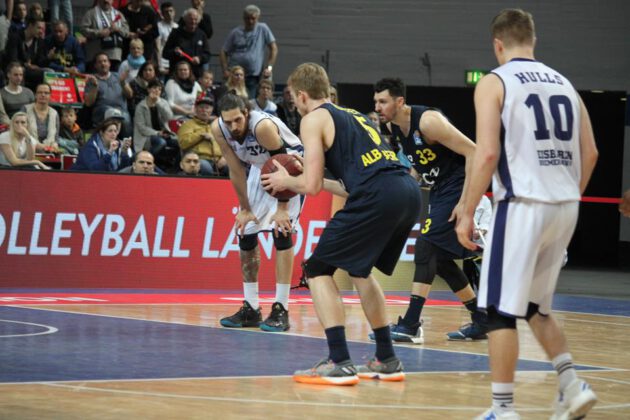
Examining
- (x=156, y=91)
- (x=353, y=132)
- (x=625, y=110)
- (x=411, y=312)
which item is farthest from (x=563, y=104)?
(x=625, y=110)

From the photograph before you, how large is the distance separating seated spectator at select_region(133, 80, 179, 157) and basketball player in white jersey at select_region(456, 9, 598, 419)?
9.97m

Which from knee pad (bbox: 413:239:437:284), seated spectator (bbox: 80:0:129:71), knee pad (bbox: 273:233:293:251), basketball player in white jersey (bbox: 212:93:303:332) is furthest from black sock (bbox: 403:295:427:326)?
seated spectator (bbox: 80:0:129:71)

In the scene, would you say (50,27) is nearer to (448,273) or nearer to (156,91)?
(156,91)

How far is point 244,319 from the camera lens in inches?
364

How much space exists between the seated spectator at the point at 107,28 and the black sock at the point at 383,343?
451 inches

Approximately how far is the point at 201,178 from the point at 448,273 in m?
4.70

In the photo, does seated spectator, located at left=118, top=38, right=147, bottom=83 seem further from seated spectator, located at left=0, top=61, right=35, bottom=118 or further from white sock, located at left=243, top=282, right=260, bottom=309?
white sock, located at left=243, top=282, right=260, bottom=309

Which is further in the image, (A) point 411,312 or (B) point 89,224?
(B) point 89,224

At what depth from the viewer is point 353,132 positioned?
662cm

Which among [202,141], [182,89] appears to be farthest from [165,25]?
[202,141]

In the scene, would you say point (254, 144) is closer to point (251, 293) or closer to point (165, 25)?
point (251, 293)

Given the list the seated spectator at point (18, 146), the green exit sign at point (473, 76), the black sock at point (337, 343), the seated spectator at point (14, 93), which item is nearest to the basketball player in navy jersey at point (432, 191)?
the black sock at point (337, 343)

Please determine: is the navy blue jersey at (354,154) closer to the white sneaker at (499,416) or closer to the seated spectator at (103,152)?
the white sneaker at (499,416)

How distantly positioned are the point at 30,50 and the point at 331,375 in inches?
440
